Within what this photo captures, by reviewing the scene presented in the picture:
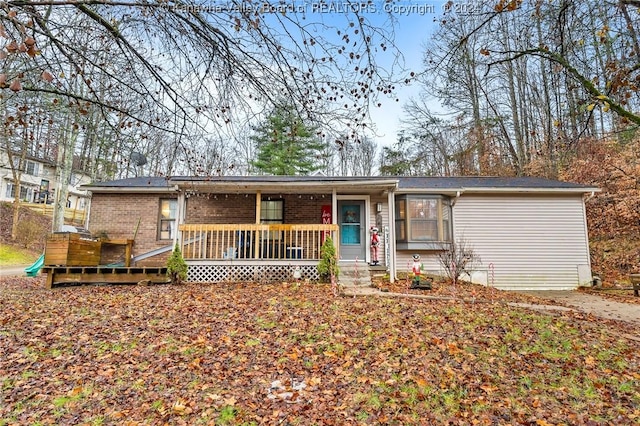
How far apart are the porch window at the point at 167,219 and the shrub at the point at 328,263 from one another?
18.7 feet

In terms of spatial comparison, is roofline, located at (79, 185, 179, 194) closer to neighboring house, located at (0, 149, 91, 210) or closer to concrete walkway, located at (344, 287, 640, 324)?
concrete walkway, located at (344, 287, 640, 324)

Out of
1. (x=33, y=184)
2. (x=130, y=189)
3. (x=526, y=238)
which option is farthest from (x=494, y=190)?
(x=33, y=184)

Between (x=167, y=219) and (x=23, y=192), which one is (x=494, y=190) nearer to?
(x=167, y=219)

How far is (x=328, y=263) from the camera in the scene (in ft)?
30.0

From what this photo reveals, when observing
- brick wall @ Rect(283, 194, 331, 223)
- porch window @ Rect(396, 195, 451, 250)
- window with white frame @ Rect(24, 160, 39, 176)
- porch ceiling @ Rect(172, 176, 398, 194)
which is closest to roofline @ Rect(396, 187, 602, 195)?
porch window @ Rect(396, 195, 451, 250)

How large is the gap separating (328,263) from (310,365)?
4858mm

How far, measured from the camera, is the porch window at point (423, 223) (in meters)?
11.1

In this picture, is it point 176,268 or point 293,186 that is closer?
point 176,268

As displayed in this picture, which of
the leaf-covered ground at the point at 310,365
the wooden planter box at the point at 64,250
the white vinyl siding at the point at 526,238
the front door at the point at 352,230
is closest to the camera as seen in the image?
the leaf-covered ground at the point at 310,365

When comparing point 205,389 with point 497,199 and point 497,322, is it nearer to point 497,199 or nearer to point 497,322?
point 497,322

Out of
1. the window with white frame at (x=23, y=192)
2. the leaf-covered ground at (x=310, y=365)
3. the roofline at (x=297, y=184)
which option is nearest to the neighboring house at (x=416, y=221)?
the roofline at (x=297, y=184)

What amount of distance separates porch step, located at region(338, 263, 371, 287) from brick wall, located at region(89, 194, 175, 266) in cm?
610

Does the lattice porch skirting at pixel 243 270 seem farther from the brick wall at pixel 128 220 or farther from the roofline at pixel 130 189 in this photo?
the roofline at pixel 130 189

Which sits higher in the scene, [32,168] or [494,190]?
[32,168]
